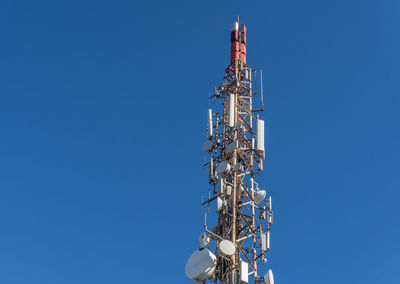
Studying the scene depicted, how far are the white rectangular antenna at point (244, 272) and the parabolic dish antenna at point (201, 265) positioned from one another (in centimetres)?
130

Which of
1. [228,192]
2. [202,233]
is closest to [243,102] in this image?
[228,192]

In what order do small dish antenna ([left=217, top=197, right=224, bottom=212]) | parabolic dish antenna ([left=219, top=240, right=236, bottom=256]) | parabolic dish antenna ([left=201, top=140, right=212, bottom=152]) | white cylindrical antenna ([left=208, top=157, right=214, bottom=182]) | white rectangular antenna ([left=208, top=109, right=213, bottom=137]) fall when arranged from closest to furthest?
parabolic dish antenna ([left=219, top=240, right=236, bottom=256])
small dish antenna ([left=217, top=197, right=224, bottom=212])
white cylindrical antenna ([left=208, top=157, right=214, bottom=182])
parabolic dish antenna ([left=201, top=140, right=212, bottom=152])
white rectangular antenna ([left=208, top=109, right=213, bottom=137])

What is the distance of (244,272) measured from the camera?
27844 millimetres

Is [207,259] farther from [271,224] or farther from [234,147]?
[234,147]

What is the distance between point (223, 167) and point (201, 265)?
5494 mm

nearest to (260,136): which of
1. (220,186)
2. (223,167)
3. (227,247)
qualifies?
(223,167)

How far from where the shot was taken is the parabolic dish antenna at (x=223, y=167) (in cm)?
3122

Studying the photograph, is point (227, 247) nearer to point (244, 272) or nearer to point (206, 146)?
point (244, 272)

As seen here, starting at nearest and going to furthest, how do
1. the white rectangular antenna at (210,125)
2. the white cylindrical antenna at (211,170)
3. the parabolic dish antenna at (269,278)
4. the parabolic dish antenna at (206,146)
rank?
the parabolic dish antenna at (269,278) < the white cylindrical antenna at (211,170) < the parabolic dish antenna at (206,146) < the white rectangular antenna at (210,125)

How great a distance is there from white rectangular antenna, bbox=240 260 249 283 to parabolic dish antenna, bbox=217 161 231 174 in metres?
5.18

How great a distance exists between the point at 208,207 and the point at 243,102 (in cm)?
709

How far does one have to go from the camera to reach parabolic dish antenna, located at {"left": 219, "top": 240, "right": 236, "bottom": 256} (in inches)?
Result: 1101

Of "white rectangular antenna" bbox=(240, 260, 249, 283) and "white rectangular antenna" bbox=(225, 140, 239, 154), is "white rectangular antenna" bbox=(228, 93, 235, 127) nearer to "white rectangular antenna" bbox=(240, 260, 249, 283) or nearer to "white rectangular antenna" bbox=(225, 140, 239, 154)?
"white rectangular antenna" bbox=(225, 140, 239, 154)

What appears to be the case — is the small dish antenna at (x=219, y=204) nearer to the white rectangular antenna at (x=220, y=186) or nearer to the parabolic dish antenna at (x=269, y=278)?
the white rectangular antenna at (x=220, y=186)
